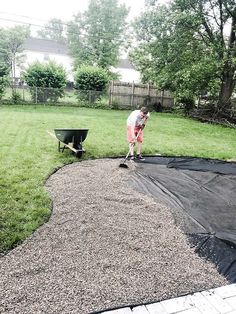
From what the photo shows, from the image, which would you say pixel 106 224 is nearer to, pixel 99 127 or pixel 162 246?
pixel 162 246

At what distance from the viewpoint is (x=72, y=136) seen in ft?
22.9

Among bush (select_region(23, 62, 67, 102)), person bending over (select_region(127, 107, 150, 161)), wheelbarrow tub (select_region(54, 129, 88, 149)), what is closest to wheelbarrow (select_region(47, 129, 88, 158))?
wheelbarrow tub (select_region(54, 129, 88, 149))

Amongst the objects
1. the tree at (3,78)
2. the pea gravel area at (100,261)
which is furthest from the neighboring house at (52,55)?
the pea gravel area at (100,261)

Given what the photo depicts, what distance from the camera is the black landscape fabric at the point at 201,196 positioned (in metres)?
3.55

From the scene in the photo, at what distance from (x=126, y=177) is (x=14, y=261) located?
10.3 ft

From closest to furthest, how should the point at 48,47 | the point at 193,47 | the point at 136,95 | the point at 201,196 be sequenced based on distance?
1. the point at 201,196
2. the point at 193,47
3. the point at 136,95
4. the point at 48,47

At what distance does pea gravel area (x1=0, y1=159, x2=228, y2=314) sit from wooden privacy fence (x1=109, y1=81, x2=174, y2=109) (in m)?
15.2

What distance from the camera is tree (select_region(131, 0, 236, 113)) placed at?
13953 mm

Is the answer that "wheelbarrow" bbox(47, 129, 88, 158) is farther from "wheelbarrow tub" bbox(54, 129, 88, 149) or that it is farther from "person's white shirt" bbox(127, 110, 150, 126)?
"person's white shirt" bbox(127, 110, 150, 126)

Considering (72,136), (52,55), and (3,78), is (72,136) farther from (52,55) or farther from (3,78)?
(52,55)

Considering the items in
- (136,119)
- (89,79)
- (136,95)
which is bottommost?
(136,119)

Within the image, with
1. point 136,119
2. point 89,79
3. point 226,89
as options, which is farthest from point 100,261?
point 89,79

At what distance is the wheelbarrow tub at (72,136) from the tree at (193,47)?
341 inches

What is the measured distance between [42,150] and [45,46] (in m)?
40.5
